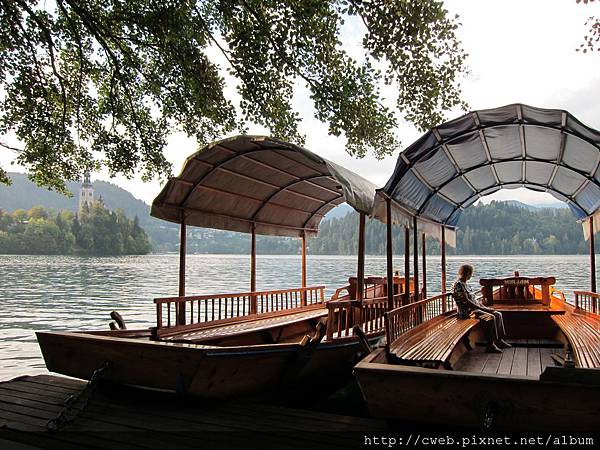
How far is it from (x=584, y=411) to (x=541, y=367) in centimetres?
273

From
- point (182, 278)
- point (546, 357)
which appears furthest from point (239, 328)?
point (546, 357)

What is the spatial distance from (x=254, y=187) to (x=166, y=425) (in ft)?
16.8

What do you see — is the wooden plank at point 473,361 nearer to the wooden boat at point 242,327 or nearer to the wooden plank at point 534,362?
the wooden plank at point 534,362

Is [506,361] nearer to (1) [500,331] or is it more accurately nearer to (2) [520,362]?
(2) [520,362]

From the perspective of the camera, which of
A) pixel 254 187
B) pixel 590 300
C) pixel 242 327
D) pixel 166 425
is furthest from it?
pixel 590 300

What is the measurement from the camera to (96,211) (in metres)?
89.2

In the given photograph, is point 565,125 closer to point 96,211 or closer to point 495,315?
point 495,315

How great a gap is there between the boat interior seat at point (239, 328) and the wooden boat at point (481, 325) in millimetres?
2256

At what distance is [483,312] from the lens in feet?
26.6

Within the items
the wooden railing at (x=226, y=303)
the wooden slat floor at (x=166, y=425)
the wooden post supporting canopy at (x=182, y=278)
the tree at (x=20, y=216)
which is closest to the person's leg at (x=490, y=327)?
the wooden slat floor at (x=166, y=425)

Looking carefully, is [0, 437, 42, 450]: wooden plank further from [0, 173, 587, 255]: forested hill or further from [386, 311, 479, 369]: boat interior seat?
[0, 173, 587, 255]: forested hill

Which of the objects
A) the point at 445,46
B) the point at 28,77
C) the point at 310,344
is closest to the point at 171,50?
the point at 28,77

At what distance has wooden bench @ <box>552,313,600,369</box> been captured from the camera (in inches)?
223

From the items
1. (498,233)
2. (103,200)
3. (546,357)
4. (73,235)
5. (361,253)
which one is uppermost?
(103,200)
